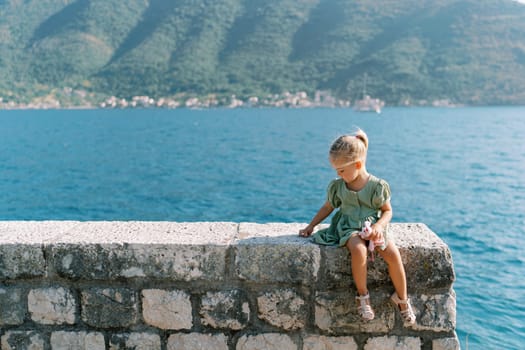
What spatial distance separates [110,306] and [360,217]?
5.23ft

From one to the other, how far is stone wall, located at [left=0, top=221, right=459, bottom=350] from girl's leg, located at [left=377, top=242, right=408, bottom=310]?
0.11 meters

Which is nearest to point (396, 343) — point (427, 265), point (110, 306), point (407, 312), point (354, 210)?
point (407, 312)

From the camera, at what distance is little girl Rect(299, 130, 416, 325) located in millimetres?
3064

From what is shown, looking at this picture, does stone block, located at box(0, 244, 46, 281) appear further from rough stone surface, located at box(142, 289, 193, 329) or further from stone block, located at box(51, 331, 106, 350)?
rough stone surface, located at box(142, 289, 193, 329)

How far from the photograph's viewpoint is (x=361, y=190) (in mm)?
3234

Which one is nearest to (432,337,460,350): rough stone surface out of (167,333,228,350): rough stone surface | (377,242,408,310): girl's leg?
(377,242,408,310): girl's leg

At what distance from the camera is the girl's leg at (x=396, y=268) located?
3061 mm

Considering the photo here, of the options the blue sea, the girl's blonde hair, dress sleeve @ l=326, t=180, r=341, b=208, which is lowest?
the blue sea

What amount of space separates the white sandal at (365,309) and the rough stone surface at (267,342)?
1.59 feet

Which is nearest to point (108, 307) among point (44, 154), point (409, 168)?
point (409, 168)

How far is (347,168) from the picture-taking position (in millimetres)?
3205

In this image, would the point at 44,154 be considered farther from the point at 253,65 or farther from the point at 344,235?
the point at 253,65

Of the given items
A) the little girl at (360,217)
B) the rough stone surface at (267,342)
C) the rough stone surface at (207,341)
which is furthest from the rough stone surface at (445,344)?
the rough stone surface at (207,341)

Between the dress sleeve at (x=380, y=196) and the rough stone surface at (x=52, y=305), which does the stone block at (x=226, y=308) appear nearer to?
the rough stone surface at (x=52, y=305)
